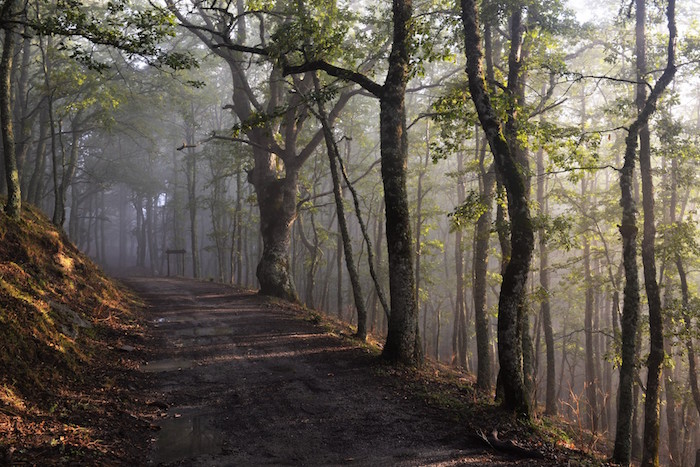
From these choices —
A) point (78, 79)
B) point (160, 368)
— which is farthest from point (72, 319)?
point (78, 79)

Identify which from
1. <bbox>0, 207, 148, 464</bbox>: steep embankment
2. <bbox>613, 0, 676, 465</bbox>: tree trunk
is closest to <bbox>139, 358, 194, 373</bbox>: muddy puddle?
<bbox>0, 207, 148, 464</bbox>: steep embankment

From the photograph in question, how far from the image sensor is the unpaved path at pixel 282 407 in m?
5.11

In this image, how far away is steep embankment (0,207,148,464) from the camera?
4.58 m

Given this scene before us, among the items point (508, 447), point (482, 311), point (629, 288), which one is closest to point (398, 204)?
point (508, 447)

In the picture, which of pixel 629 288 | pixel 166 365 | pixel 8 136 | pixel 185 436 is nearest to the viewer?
pixel 185 436

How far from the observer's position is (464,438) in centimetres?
566

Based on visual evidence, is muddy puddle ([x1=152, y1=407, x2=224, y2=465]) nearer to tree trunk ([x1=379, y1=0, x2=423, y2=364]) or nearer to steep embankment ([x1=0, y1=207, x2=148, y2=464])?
steep embankment ([x1=0, y1=207, x2=148, y2=464])

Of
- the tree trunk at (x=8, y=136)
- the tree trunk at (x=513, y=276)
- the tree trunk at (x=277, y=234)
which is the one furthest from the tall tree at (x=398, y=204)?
the tree trunk at (x=277, y=234)

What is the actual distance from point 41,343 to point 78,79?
1216 cm

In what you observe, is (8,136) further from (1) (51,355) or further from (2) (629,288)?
(2) (629,288)

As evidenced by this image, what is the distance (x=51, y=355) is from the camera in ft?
21.5

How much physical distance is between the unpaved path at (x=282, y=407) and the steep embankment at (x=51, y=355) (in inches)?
27.3

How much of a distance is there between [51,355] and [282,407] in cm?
360

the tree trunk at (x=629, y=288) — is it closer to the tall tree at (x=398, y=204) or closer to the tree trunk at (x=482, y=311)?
the tree trunk at (x=482, y=311)
